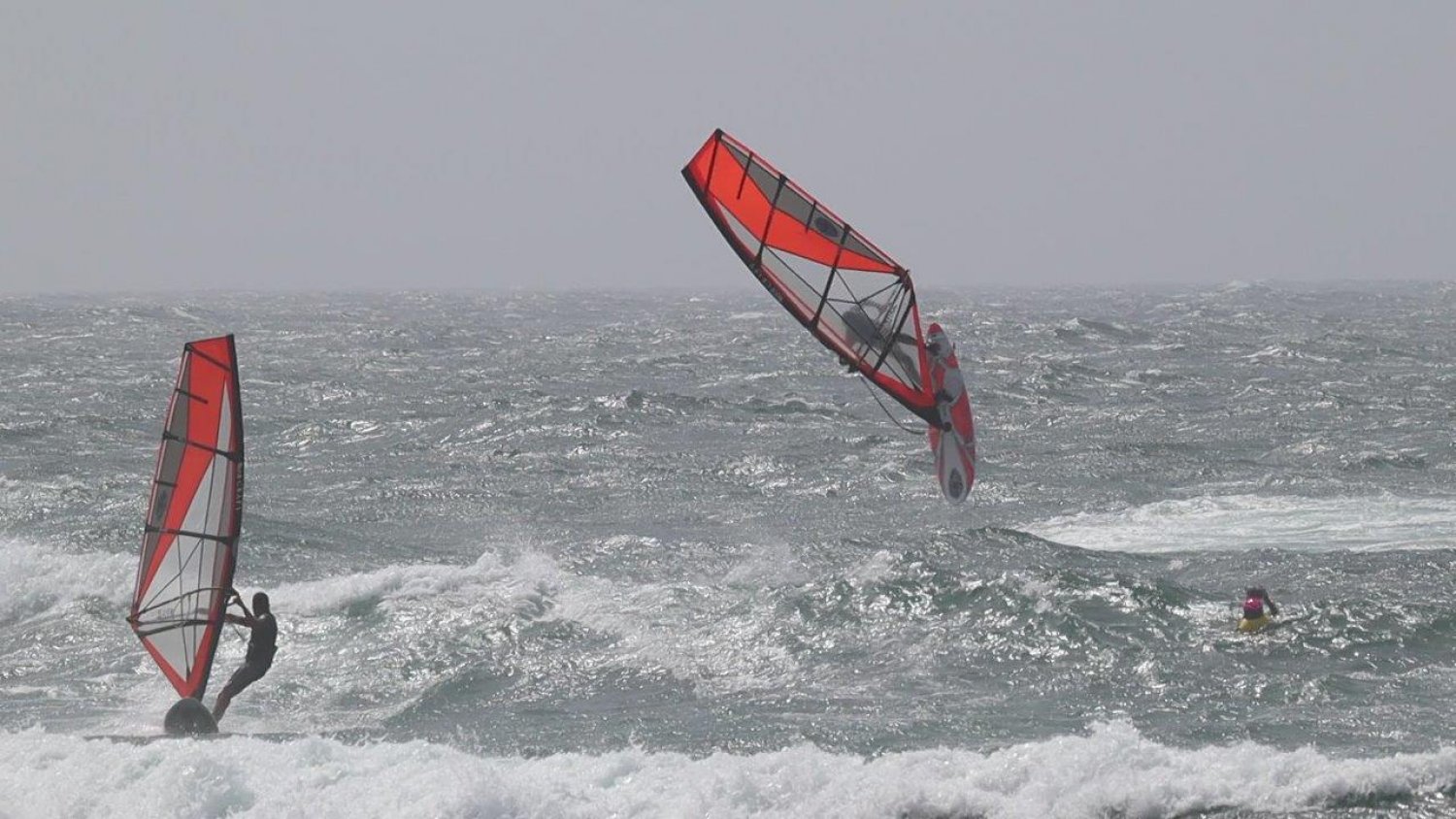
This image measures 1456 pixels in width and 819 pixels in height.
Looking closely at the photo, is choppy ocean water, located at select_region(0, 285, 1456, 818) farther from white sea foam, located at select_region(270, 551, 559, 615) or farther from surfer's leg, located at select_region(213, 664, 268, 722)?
surfer's leg, located at select_region(213, 664, 268, 722)

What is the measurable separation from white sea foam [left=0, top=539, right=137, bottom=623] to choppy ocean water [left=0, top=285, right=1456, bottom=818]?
5cm

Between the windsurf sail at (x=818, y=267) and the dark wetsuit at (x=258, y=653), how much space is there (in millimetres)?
3849

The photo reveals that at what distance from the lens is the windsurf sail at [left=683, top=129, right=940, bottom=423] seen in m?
10.9

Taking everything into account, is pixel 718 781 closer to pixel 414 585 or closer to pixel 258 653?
pixel 258 653

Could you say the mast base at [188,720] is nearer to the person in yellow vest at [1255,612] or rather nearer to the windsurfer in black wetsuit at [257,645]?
the windsurfer in black wetsuit at [257,645]

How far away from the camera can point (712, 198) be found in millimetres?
10828

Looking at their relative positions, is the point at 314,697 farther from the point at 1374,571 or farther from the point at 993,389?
the point at 993,389

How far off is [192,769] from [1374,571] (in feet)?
35.0

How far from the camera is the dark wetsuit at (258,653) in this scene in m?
10.8

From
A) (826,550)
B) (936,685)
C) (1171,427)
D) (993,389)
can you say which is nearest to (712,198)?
(936,685)

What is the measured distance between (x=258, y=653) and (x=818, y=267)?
444 centimetres

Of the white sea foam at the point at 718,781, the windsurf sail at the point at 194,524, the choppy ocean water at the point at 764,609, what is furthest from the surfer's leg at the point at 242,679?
the white sea foam at the point at 718,781

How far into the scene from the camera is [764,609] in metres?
14.6

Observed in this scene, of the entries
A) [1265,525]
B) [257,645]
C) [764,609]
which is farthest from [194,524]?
[1265,525]
